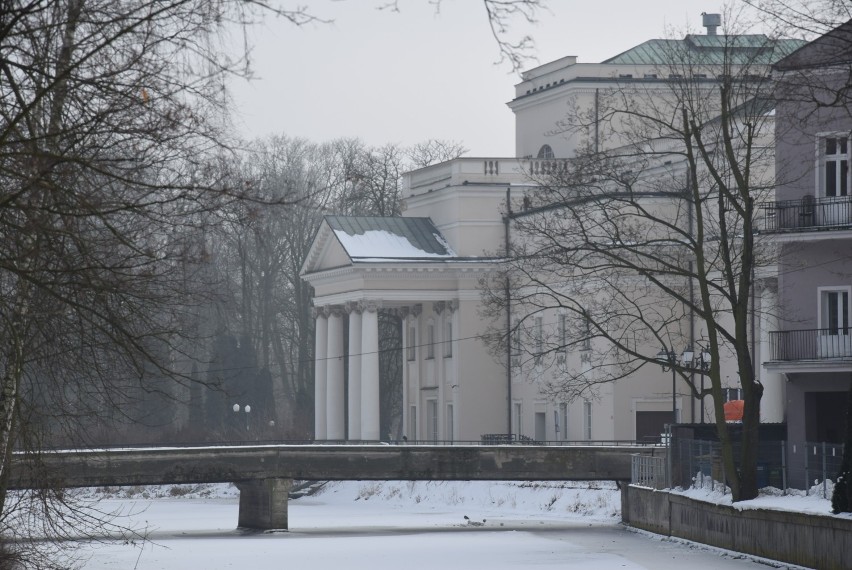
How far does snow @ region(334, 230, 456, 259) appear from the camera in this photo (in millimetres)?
80375

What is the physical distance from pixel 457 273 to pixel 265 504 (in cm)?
2773

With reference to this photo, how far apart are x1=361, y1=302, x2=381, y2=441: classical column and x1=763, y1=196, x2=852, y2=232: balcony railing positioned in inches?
1571

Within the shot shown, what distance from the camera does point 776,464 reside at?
135 ft

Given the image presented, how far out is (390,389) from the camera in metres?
95.4

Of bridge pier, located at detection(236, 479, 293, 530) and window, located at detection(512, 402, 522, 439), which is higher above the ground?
window, located at detection(512, 402, 522, 439)

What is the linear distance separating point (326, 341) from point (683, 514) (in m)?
46.1

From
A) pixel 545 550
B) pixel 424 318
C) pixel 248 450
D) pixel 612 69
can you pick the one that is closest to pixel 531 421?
pixel 424 318

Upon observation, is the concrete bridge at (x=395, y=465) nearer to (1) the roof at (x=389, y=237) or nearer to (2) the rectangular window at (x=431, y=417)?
(1) the roof at (x=389, y=237)

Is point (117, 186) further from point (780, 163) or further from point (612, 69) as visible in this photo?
point (612, 69)

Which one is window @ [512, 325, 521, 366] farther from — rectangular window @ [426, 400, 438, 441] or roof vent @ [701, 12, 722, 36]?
roof vent @ [701, 12, 722, 36]

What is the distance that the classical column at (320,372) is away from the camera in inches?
3452

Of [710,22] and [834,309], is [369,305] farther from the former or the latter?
[834,309]

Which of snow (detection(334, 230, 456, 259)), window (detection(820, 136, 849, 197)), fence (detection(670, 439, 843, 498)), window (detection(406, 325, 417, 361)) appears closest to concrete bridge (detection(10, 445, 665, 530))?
fence (detection(670, 439, 843, 498))

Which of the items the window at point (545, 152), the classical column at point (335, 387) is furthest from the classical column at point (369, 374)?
the window at point (545, 152)
